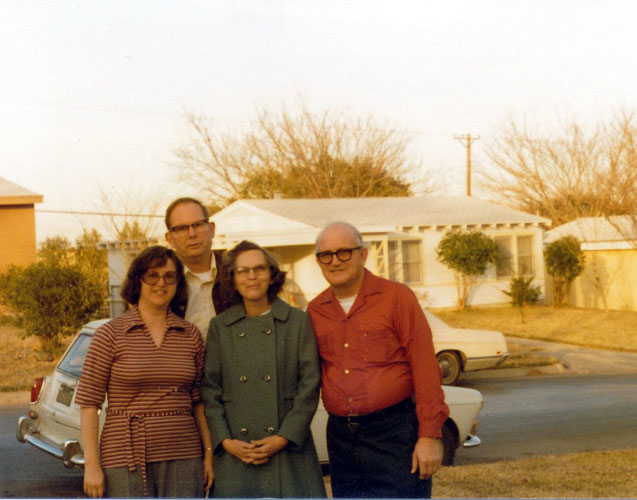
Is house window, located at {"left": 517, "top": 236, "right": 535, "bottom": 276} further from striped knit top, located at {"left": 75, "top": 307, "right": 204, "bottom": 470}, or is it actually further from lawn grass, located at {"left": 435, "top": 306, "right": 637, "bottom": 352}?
striped knit top, located at {"left": 75, "top": 307, "right": 204, "bottom": 470}

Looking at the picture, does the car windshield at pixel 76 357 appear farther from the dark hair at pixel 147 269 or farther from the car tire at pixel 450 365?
the car tire at pixel 450 365

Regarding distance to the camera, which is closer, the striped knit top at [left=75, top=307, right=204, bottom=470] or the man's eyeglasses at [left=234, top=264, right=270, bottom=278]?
the striped knit top at [left=75, top=307, right=204, bottom=470]

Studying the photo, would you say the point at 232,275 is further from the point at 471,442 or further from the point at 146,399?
the point at 471,442

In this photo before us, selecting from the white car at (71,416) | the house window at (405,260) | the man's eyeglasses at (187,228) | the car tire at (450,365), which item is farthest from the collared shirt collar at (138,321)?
the house window at (405,260)

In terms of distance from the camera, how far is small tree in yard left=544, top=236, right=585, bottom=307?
23.7 m

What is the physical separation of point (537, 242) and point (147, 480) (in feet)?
76.1

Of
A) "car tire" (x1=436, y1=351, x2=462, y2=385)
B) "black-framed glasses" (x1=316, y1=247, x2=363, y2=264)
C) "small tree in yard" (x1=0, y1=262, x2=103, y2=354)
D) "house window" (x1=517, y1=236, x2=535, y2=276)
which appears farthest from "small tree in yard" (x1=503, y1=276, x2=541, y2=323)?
"black-framed glasses" (x1=316, y1=247, x2=363, y2=264)

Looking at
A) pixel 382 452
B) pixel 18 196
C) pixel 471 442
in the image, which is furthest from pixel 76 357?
pixel 18 196

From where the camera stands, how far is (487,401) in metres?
11.0

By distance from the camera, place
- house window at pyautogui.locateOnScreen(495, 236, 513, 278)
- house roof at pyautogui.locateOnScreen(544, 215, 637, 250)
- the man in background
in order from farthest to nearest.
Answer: house window at pyautogui.locateOnScreen(495, 236, 513, 278) → house roof at pyautogui.locateOnScreen(544, 215, 637, 250) → the man in background

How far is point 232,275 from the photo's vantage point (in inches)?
137

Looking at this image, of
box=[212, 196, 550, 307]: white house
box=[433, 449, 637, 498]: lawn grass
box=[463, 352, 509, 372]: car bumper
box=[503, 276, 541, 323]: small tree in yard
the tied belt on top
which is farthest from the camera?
box=[212, 196, 550, 307]: white house

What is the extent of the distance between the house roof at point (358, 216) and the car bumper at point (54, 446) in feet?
47.6

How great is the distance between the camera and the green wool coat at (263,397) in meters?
3.34
